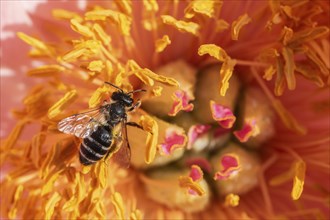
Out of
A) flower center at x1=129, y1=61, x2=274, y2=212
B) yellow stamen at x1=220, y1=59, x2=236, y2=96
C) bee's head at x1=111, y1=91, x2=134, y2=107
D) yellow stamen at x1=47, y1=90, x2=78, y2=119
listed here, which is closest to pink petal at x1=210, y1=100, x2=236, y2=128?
flower center at x1=129, y1=61, x2=274, y2=212

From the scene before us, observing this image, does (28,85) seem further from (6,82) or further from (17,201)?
(17,201)

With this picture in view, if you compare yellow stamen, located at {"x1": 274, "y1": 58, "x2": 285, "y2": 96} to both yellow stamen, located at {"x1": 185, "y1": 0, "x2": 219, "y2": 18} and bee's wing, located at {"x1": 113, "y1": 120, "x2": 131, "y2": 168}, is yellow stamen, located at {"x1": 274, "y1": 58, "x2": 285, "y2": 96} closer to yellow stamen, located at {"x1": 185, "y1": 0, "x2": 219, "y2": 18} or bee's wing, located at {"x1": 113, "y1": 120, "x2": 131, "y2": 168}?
yellow stamen, located at {"x1": 185, "y1": 0, "x2": 219, "y2": 18}

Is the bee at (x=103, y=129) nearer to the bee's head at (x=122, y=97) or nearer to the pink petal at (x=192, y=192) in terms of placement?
the bee's head at (x=122, y=97)

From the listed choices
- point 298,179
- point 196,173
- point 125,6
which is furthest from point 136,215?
point 125,6

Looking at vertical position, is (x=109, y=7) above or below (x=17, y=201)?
above

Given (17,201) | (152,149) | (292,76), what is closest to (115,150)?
(152,149)

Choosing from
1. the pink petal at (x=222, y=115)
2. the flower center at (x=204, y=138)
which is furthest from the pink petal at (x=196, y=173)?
the pink petal at (x=222, y=115)

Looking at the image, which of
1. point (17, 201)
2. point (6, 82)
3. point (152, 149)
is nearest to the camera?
point (152, 149)
